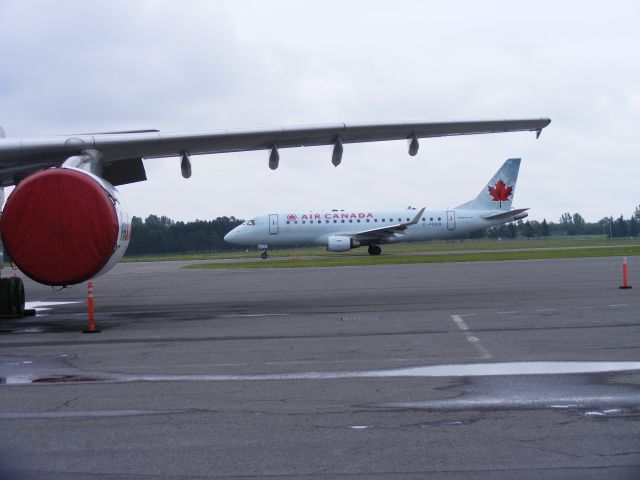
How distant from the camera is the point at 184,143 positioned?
15.7 m

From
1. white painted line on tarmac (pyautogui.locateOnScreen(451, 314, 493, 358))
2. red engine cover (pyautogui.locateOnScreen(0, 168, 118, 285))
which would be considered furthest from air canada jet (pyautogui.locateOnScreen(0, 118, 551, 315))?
white painted line on tarmac (pyautogui.locateOnScreen(451, 314, 493, 358))

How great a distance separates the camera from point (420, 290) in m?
21.7

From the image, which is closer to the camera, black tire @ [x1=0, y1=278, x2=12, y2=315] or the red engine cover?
the red engine cover

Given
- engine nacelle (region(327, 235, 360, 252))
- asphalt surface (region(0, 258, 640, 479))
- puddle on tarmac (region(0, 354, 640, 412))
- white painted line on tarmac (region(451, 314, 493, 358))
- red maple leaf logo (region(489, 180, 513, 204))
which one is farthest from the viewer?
red maple leaf logo (region(489, 180, 513, 204))

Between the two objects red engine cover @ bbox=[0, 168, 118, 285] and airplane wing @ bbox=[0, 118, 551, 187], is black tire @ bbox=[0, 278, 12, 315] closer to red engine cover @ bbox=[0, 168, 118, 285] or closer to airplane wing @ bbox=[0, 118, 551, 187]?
airplane wing @ bbox=[0, 118, 551, 187]

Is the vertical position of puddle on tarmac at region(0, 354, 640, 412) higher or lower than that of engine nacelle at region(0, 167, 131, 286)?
lower

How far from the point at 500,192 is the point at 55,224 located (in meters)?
44.9

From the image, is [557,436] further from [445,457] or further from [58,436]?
[58,436]

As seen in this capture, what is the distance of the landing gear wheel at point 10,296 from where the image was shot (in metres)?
17.0

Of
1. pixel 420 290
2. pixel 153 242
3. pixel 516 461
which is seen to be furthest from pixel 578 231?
pixel 516 461

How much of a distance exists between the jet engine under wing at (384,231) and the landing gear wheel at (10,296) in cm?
3569

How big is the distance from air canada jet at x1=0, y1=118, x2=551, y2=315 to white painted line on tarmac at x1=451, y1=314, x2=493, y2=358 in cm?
465

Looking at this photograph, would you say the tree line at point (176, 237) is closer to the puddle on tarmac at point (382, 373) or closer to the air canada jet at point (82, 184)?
the air canada jet at point (82, 184)

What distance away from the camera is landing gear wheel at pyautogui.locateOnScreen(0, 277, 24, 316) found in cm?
1700
